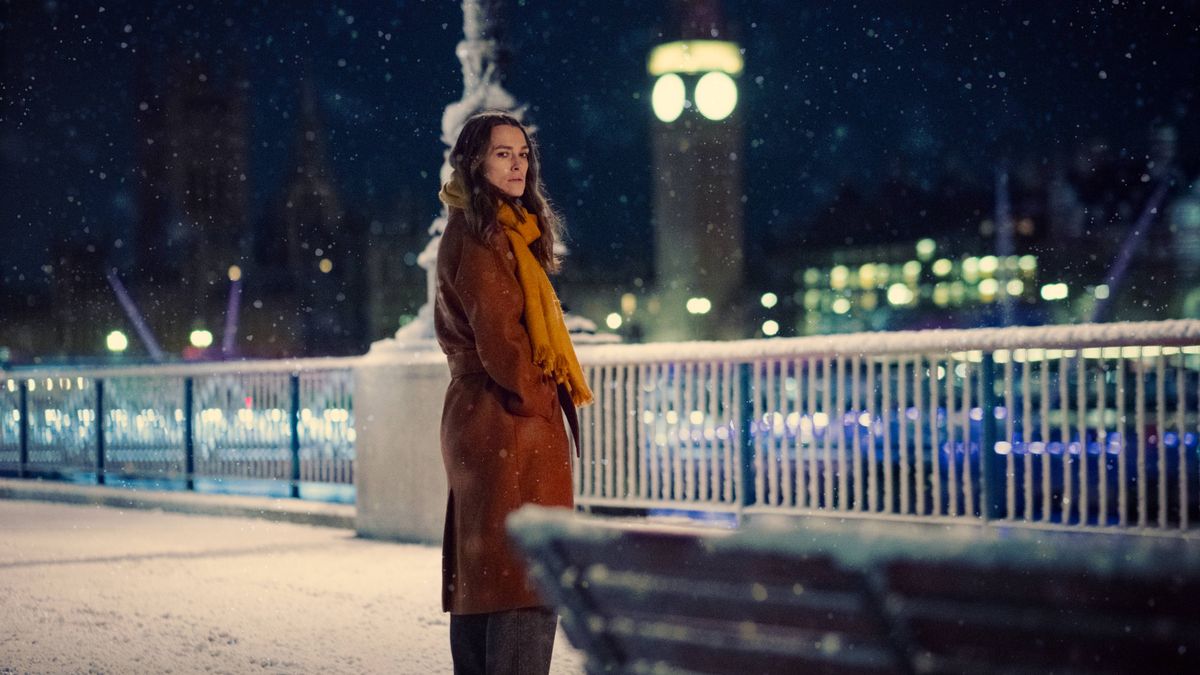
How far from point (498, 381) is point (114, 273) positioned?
326 ft

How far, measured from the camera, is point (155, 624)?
7109 mm

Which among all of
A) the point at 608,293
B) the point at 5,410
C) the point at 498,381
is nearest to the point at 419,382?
the point at 498,381

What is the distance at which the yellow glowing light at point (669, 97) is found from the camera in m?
12.7

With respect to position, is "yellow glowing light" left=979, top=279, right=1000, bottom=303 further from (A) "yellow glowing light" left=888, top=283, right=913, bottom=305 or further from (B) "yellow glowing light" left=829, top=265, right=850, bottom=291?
(B) "yellow glowing light" left=829, top=265, right=850, bottom=291

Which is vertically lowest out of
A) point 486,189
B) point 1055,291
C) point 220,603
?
point 220,603

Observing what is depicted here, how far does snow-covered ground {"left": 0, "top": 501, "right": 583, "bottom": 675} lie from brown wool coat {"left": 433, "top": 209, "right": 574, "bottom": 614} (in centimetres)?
102

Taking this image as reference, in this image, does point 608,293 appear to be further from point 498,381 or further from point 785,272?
point 498,381

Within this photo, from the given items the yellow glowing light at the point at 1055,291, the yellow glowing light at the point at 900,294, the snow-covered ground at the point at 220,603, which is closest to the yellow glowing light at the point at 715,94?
the snow-covered ground at the point at 220,603

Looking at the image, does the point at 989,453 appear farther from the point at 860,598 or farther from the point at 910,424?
the point at 860,598

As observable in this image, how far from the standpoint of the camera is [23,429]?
1772 centimetres

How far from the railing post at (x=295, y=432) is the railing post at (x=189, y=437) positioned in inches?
79.4

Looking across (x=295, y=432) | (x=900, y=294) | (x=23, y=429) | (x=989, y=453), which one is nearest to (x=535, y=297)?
(x=989, y=453)

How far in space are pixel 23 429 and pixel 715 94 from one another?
32.3ft

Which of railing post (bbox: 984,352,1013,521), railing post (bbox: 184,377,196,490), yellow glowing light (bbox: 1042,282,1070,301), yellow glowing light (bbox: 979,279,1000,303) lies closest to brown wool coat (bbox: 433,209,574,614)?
railing post (bbox: 984,352,1013,521)
